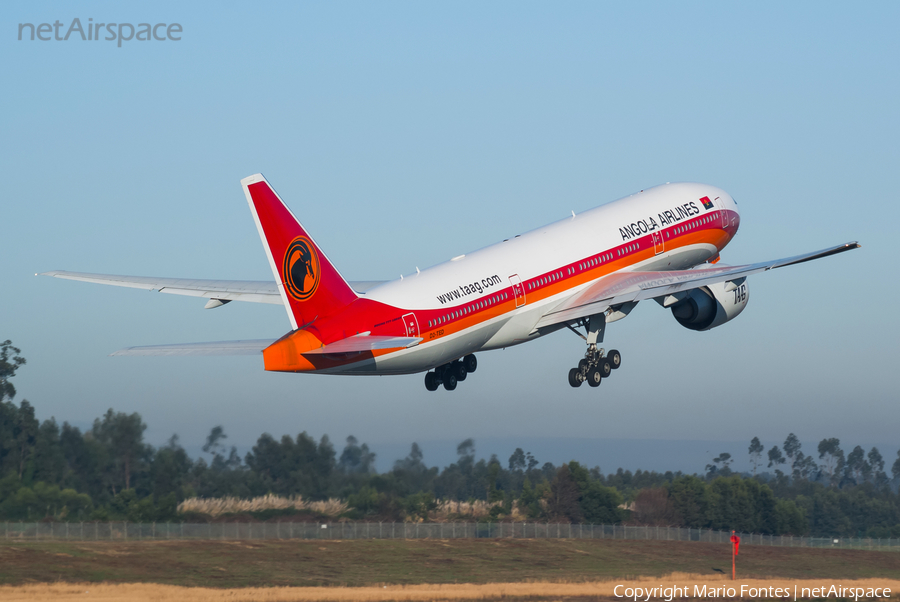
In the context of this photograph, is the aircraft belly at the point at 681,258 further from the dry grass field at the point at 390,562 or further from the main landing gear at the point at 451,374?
the dry grass field at the point at 390,562

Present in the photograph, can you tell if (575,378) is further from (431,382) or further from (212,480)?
(212,480)

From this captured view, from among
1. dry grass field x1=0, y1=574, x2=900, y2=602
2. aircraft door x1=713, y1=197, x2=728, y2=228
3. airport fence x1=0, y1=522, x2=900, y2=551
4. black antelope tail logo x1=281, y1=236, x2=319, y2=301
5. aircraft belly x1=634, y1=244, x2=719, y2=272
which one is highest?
aircraft door x1=713, y1=197, x2=728, y2=228

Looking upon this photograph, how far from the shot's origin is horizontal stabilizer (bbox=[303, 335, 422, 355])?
3397 centimetres

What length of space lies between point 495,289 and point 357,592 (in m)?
21.3

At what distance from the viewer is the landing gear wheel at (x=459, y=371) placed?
44.7 meters

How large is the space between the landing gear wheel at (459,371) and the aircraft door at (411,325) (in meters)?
8.36

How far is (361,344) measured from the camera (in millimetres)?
34219

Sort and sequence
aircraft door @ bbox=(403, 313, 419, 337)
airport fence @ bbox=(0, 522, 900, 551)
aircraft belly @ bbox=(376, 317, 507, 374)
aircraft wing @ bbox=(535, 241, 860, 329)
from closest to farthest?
aircraft door @ bbox=(403, 313, 419, 337) < aircraft belly @ bbox=(376, 317, 507, 374) < aircraft wing @ bbox=(535, 241, 860, 329) < airport fence @ bbox=(0, 522, 900, 551)

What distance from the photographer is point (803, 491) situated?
164 metres

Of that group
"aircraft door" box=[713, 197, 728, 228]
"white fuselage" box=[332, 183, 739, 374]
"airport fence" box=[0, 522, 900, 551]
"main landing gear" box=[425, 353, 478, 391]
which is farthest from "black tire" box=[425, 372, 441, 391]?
"airport fence" box=[0, 522, 900, 551]

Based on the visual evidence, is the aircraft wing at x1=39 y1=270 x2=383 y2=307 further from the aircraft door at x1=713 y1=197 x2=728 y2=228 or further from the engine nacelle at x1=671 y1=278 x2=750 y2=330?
the aircraft door at x1=713 y1=197 x2=728 y2=228

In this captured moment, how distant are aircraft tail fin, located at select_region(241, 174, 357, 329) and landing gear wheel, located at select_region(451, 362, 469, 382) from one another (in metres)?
10.0

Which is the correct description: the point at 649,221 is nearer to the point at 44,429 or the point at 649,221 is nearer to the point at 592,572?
the point at 592,572

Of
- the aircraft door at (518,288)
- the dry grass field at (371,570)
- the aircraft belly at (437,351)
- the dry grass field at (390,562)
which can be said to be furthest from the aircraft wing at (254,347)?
the dry grass field at (390,562)
